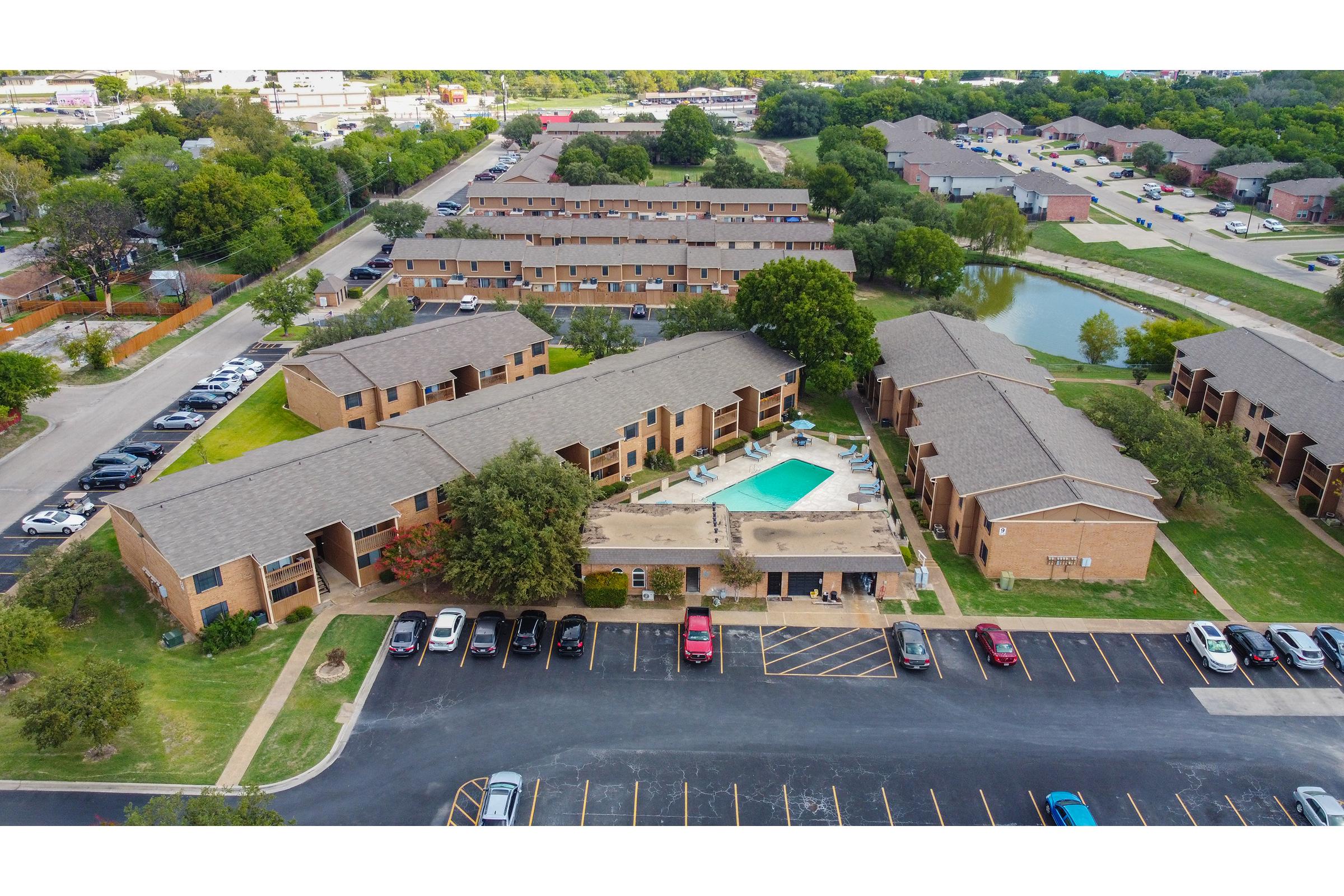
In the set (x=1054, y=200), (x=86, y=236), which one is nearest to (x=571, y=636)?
(x=86, y=236)

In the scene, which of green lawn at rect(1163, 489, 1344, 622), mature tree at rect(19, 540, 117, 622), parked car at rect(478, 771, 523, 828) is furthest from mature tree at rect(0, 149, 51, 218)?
green lawn at rect(1163, 489, 1344, 622)

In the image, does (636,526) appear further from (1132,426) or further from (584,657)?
(1132,426)

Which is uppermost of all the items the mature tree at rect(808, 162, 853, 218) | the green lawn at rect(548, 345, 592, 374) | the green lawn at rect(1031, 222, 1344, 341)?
the mature tree at rect(808, 162, 853, 218)

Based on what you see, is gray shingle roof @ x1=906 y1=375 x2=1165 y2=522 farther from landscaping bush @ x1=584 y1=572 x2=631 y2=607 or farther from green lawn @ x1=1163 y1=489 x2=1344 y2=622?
landscaping bush @ x1=584 y1=572 x2=631 y2=607

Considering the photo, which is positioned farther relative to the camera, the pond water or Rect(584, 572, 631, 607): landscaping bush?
the pond water

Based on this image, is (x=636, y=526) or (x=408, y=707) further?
(x=636, y=526)

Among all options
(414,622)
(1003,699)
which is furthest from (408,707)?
(1003,699)
